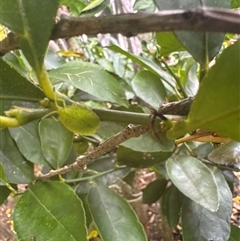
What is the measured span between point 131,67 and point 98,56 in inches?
3.8

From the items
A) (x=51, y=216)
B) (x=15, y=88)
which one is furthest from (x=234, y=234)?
(x=15, y=88)

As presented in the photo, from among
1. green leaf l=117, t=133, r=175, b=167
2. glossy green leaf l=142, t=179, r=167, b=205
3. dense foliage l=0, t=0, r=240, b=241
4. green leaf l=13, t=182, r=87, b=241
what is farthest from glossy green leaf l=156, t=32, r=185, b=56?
glossy green leaf l=142, t=179, r=167, b=205

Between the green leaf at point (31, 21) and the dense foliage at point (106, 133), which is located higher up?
the green leaf at point (31, 21)

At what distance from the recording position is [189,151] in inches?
26.5

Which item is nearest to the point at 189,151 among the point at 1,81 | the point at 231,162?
the point at 231,162

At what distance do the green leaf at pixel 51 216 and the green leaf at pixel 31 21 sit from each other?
0.22 m

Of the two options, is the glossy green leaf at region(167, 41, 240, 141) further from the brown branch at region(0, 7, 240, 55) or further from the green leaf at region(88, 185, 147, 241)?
the green leaf at region(88, 185, 147, 241)

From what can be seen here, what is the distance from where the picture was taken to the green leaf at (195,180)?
1.65ft

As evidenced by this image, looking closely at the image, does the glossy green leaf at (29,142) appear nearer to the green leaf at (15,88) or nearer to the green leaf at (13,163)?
the green leaf at (13,163)

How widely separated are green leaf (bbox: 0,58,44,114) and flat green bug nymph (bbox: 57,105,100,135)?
0.05m

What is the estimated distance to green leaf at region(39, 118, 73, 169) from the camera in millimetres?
590

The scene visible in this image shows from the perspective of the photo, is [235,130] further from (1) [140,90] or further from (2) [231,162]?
(1) [140,90]

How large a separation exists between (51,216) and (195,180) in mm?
203

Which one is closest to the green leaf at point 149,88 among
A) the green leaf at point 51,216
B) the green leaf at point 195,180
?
the green leaf at point 195,180
